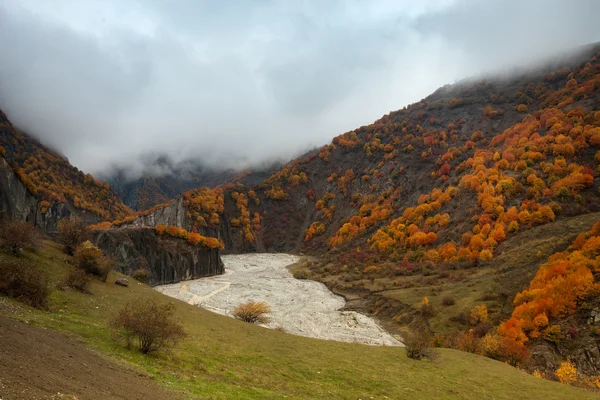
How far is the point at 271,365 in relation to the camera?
75.3 feet

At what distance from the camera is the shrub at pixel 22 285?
65.4 ft

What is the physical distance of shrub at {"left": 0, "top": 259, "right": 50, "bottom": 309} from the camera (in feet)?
65.4

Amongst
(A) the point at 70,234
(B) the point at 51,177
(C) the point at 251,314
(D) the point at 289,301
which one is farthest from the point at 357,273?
(B) the point at 51,177

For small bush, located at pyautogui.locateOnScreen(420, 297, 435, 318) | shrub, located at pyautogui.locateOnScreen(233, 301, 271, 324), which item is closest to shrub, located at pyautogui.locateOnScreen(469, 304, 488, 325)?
small bush, located at pyautogui.locateOnScreen(420, 297, 435, 318)

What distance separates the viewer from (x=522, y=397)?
23922mm

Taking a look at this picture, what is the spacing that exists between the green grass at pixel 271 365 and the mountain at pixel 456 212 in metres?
13.4

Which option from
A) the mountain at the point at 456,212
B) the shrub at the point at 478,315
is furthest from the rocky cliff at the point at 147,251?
the shrub at the point at 478,315

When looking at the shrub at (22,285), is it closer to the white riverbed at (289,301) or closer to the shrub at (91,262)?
the shrub at (91,262)

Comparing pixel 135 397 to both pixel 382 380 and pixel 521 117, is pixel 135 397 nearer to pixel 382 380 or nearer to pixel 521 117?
pixel 382 380

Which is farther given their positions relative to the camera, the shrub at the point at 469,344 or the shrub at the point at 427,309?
the shrub at the point at 427,309

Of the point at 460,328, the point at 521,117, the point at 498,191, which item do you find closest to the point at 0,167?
the point at 460,328

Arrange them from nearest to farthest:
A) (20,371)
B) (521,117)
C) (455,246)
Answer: (20,371) → (455,246) → (521,117)

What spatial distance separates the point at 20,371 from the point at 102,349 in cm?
714

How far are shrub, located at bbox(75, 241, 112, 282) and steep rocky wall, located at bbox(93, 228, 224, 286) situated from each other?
1656 inches
